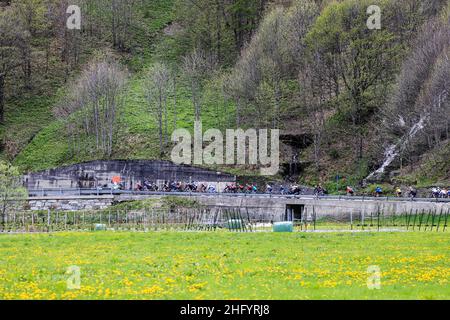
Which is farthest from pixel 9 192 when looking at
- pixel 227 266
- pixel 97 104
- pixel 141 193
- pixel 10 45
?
pixel 10 45

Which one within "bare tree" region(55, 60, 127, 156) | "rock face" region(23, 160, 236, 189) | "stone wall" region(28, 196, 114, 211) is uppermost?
"bare tree" region(55, 60, 127, 156)

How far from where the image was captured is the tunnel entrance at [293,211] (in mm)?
77562

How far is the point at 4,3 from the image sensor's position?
143000 millimetres

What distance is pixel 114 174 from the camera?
95250mm

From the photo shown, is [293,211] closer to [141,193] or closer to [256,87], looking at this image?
[141,193]

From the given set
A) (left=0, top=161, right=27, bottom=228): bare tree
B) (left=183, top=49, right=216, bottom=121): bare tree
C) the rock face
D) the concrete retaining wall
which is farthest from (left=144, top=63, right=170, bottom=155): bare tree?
(left=0, top=161, right=27, bottom=228): bare tree

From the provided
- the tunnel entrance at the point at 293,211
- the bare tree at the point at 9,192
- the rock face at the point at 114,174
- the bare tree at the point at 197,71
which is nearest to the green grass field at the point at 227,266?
the bare tree at the point at 9,192

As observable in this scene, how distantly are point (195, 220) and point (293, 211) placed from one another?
10413mm

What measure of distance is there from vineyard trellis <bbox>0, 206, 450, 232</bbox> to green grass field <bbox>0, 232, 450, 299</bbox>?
14.5 meters

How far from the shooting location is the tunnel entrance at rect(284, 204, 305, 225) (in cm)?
7756

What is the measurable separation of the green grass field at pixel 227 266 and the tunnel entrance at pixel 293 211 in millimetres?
28871

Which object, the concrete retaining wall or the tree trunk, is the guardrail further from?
the tree trunk

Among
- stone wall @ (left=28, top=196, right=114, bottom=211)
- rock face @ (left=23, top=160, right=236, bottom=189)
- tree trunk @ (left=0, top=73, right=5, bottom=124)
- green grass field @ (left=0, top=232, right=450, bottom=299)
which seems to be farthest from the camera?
tree trunk @ (left=0, top=73, right=5, bottom=124)

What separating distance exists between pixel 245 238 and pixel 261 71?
→ 56576 mm
